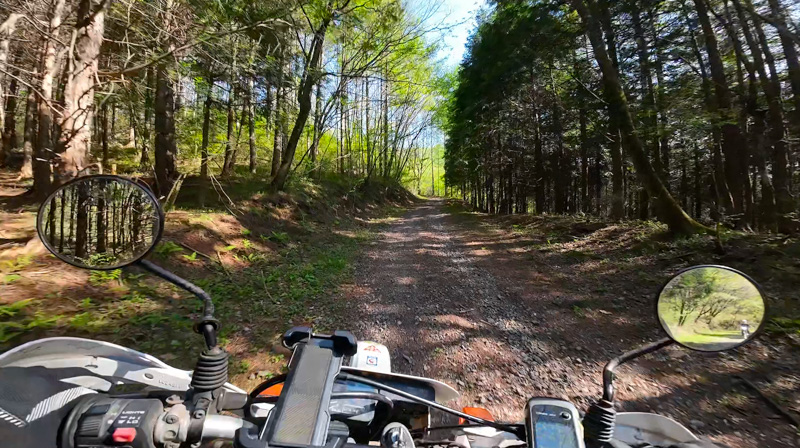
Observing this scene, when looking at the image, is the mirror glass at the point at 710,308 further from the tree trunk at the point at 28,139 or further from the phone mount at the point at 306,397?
the tree trunk at the point at 28,139

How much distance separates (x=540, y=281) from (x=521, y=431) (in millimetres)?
6702

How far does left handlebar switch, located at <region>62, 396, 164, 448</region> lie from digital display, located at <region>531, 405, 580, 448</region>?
1.22m

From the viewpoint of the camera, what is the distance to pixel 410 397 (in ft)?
4.60

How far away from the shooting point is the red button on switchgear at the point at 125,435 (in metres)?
1.08

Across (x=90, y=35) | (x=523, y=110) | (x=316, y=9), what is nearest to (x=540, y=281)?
(x=90, y=35)

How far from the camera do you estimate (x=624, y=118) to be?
9812 mm

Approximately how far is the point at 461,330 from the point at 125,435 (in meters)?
4.46

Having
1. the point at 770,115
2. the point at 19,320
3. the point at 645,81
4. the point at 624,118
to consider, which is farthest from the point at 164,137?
the point at 770,115

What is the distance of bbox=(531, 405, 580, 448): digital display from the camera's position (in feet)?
3.98

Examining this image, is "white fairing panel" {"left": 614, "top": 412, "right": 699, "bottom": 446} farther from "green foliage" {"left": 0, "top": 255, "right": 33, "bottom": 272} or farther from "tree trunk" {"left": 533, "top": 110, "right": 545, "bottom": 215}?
"tree trunk" {"left": 533, "top": 110, "right": 545, "bottom": 215}

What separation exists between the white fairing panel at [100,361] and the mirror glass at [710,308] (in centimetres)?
208

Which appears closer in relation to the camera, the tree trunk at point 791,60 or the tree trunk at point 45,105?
the tree trunk at point 45,105

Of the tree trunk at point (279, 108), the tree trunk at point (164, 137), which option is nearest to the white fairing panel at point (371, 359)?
the tree trunk at point (164, 137)

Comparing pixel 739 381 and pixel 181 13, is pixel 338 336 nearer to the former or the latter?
pixel 739 381
